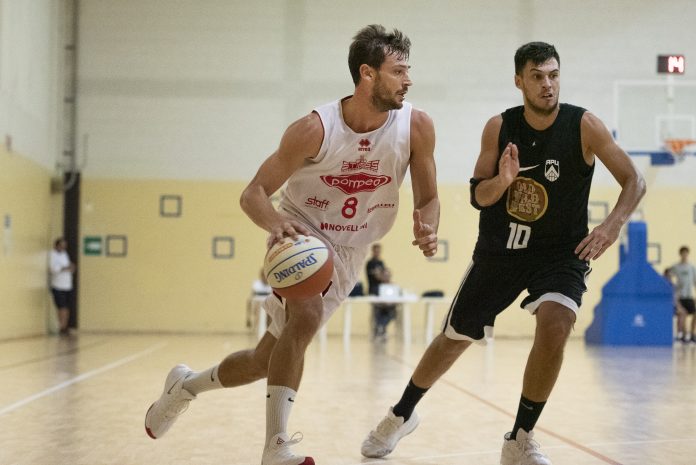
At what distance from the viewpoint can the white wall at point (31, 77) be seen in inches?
600

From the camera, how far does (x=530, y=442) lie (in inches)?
158

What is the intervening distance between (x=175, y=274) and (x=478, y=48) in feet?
25.4

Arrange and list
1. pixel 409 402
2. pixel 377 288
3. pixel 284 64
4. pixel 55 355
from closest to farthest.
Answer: pixel 409 402 → pixel 55 355 → pixel 377 288 → pixel 284 64

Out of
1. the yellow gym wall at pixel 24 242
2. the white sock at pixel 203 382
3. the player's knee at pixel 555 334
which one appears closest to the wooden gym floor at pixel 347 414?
the white sock at pixel 203 382

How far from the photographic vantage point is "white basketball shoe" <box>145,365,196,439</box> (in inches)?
176

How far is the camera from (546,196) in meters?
4.25

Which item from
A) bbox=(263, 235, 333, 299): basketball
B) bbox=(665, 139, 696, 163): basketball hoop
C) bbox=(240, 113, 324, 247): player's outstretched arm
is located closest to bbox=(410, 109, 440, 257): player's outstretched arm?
bbox=(240, 113, 324, 247): player's outstretched arm

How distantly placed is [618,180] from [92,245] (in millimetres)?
16377

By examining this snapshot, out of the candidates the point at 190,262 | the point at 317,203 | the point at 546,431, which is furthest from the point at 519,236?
the point at 190,262

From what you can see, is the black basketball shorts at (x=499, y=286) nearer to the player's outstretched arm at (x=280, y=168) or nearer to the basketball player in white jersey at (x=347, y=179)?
the basketball player in white jersey at (x=347, y=179)

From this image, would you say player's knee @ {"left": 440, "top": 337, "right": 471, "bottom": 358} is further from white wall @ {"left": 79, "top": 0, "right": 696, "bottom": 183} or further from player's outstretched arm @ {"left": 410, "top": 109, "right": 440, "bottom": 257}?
white wall @ {"left": 79, "top": 0, "right": 696, "bottom": 183}

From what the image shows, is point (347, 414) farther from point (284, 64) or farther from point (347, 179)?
point (284, 64)

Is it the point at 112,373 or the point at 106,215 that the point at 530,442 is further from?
the point at 106,215

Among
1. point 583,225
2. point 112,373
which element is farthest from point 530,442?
point 112,373
